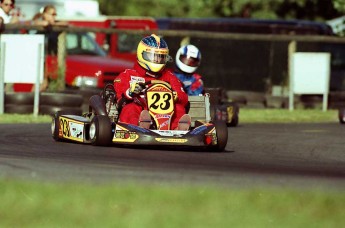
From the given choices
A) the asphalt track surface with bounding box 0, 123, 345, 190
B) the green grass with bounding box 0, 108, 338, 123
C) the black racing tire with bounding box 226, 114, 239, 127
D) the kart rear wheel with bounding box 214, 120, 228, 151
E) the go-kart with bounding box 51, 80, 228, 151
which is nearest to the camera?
the asphalt track surface with bounding box 0, 123, 345, 190

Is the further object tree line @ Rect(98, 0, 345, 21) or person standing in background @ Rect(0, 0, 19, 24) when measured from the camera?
tree line @ Rect(98, 0, 345, 21)

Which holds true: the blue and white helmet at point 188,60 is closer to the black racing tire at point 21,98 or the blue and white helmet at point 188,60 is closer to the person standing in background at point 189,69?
the person standing in background at point 189,69

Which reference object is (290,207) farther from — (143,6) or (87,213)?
(143,6)

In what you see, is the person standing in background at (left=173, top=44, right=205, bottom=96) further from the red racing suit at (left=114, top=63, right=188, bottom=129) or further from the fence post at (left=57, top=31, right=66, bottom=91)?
the fence post at (left=57, top=31, right=66, bottom=91)

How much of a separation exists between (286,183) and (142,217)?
94.7 inches

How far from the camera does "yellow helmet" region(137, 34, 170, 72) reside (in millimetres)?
14078

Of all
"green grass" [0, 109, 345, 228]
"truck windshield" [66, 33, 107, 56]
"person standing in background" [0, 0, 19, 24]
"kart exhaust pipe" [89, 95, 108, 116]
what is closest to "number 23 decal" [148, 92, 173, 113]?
"kart exhaust pipe" [89, 95, 108, 116]

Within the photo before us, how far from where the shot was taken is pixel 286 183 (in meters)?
9.98

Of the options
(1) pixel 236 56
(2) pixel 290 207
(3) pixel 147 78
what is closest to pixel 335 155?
(3) pixel 147 78

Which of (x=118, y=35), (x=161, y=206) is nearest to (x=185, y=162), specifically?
(x=161, y=206)

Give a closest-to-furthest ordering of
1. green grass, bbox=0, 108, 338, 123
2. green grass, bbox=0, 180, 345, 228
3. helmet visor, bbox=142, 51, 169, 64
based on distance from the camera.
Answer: green grass, bbox=0, 180, 345, 228, helmet visor, bbox=142, 51, 169, 64, green grass, bbox=0, 108, 338, 123

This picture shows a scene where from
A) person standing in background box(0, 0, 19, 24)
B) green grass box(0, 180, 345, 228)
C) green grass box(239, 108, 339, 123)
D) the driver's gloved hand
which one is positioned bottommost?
green grass box(239, 108, 339, 123)

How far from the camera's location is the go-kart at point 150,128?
42.4 ft

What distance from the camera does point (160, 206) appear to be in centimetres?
832
